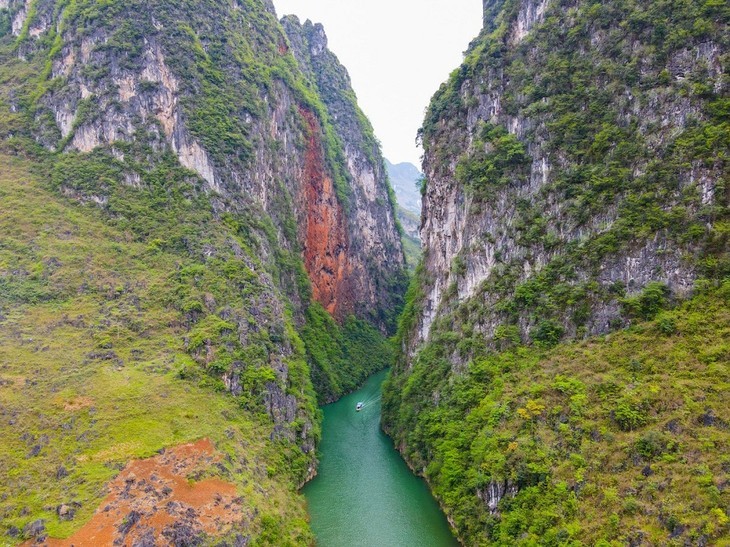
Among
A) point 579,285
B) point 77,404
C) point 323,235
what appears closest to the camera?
point 77,404

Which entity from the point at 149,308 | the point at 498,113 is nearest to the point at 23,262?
the point at 149,308

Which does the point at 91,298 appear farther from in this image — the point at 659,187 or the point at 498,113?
the point at 659,187

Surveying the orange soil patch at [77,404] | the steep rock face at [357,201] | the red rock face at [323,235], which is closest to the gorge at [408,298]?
the orange soil patch at [77,404]

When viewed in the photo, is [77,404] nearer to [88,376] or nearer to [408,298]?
[88,376]

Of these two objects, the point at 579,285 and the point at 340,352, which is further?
the point at 340,352

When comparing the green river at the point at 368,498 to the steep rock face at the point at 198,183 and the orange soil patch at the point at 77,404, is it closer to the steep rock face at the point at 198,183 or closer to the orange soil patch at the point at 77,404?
the steep rock face at the point at 198,183

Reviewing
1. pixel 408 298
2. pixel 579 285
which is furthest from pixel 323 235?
pixel 579 285
